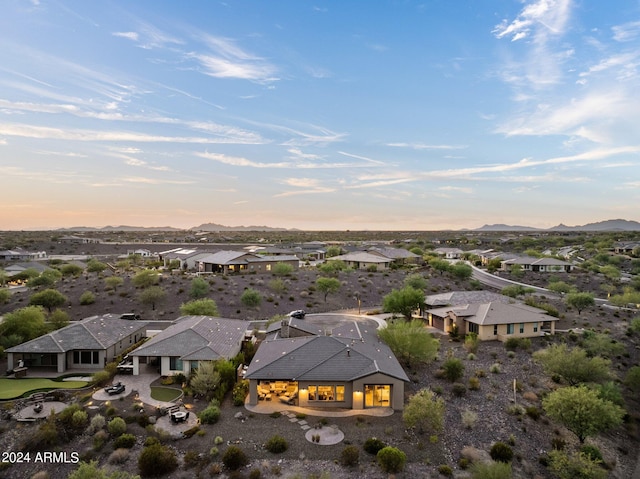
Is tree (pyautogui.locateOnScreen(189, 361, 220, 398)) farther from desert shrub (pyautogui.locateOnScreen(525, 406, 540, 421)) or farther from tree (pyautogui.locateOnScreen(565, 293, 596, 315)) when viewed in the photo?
tree (pyautogui.locateOnScreen(565, 293, 596, 315))

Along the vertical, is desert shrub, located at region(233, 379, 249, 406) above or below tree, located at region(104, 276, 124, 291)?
below

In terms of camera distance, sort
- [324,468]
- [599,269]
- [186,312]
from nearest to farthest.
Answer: [324,468], [186,312], [599,269]

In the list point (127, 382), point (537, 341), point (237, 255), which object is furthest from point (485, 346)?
point (237, 255)

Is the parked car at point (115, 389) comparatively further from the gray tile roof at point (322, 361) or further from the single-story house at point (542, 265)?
the single-story house at point (542, 265)

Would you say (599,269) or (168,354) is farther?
(599,269)

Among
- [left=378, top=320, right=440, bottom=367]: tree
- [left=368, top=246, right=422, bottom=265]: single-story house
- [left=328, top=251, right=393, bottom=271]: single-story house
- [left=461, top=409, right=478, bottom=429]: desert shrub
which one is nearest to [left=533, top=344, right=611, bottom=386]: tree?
[left=378, top=320, right=440, bottom=367]: tree

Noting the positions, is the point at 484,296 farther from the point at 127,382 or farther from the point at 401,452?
the point at 127,382

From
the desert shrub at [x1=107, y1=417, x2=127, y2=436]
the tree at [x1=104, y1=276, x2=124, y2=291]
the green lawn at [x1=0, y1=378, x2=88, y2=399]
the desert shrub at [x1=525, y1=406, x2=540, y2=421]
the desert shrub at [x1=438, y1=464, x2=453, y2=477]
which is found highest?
the tree at [x1=104, y1=276, x2=124, y2=291]

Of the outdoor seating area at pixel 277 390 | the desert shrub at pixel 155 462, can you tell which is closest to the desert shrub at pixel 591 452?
the outdoor seating area at pixel 277 390
